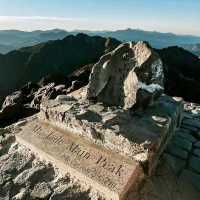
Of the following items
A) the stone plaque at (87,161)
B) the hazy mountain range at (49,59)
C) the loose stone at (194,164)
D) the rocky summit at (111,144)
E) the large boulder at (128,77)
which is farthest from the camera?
the hazy mountain range at (49,59)

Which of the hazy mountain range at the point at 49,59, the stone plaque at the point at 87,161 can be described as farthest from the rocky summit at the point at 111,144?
the hazy mountain range at the point at 49,59

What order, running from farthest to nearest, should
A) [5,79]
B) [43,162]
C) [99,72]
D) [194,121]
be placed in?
[5,79] → [194,121] → [99,72] → [43,162]

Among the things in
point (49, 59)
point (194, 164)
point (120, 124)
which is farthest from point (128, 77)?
point (49, 59)

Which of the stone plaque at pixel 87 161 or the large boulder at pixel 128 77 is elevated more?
the large boulder at pixel 128 77

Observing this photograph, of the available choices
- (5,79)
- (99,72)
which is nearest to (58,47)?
(5,79)

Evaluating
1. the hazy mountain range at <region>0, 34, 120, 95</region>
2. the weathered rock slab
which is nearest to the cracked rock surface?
the weathered rock slab

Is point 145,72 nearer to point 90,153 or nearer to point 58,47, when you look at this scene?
point 90,153

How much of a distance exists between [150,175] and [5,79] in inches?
1268

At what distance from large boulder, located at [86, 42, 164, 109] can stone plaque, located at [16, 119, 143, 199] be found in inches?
40.7

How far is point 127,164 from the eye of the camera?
3.67 m

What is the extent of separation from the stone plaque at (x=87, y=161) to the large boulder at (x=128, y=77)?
3.39ft

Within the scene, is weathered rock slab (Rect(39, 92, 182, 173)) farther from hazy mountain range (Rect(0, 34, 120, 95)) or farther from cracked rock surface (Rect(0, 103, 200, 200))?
hazy mountain range (Rect(0, 34, 120, 95))

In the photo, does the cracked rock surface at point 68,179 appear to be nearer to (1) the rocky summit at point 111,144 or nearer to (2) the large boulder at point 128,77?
(1) the rocky summit at point 111,144

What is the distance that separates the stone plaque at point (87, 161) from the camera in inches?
138
